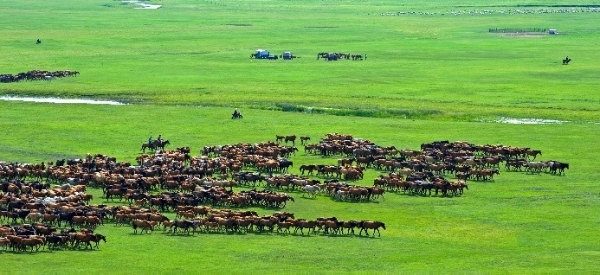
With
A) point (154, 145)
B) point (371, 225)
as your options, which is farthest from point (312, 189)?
point (154, 145)

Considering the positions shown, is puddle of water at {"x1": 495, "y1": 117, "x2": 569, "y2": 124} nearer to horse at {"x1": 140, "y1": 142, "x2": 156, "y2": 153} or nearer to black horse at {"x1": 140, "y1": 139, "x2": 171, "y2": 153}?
black horse at {"x1": 140, "y1": 139, "x2": 171, "y2": 153}

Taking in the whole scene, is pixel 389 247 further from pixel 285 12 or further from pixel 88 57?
pixel 285 12

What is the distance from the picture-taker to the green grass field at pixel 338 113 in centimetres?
3466

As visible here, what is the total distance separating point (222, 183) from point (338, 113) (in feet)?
78.2

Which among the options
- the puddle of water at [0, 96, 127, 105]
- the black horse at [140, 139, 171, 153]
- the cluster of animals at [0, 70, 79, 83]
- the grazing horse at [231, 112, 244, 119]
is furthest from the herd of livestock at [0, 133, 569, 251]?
the cluster of animals at [0, 70, 79, 83]

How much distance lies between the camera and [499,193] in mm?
44469

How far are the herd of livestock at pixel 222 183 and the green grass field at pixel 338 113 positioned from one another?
0.72 m

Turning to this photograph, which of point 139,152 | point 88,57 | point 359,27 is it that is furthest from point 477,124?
point 359,27

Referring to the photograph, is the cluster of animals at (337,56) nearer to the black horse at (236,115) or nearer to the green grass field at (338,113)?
the green grass field at (338,113)

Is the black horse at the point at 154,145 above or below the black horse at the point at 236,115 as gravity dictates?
below

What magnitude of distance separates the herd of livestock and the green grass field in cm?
72

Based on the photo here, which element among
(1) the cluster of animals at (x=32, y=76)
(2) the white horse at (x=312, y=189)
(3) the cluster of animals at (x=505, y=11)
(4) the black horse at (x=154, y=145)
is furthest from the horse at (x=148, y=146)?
(3) the cluster of animals at (x=505, y=11)

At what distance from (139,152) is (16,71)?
36.7 meters

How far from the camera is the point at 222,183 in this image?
→ 44.2 metres
